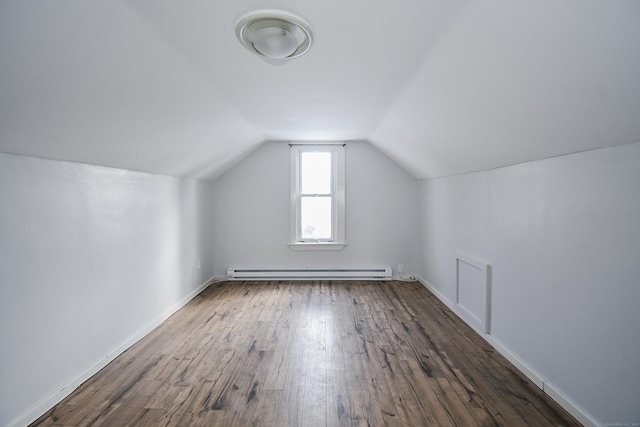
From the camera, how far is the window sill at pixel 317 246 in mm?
5085

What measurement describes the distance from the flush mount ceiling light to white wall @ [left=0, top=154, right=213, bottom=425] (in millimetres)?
1500

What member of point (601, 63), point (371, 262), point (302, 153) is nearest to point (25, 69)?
point (601, 63)

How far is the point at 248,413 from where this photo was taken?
2000 mm

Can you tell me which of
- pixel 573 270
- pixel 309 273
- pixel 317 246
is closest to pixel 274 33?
pixel 573 270

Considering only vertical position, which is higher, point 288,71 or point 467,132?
point 288,71

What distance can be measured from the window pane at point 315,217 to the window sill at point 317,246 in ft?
0.62

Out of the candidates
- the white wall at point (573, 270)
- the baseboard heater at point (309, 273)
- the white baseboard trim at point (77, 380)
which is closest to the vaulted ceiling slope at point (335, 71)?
the white wall at point (573, 270)

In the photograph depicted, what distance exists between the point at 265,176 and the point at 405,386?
12.1 ft

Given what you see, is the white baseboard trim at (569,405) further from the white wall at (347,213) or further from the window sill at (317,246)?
the window sill at (317,246)

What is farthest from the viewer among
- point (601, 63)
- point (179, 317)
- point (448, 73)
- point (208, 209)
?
point (208, 209)

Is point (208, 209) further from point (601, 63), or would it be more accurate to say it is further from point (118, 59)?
point (601, 63)

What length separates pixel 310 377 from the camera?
2396mm

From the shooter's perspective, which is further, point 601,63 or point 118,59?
point 118,59

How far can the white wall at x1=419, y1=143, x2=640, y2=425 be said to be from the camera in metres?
1.63
